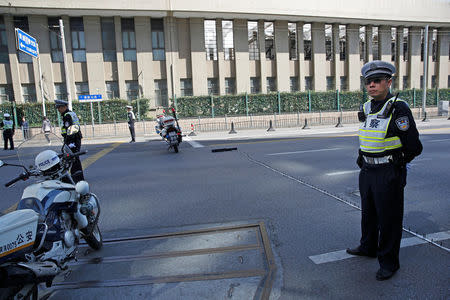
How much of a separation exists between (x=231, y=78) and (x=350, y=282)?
89.4ft

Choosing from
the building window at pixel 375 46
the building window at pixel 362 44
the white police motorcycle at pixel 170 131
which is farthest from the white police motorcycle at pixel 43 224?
the building window at pixel 375 46

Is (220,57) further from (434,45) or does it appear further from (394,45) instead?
(434,45)

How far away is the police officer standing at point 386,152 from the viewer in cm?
288

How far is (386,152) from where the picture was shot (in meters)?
2.93

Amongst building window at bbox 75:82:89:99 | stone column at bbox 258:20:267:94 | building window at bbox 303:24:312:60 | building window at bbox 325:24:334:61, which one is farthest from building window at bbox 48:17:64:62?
building window at bbox 325:24:334:61

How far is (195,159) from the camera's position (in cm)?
1032

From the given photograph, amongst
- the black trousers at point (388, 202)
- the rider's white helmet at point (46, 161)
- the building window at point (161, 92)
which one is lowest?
the black trousers at point (388, 202)

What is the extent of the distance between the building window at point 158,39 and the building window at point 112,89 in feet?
12.9

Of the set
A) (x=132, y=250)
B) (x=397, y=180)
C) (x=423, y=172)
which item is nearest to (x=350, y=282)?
(x=397, y=180)

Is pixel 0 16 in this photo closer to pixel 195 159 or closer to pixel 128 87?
pixel 128 87

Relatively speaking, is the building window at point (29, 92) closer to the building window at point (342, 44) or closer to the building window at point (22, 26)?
the building window at point (22, 26)

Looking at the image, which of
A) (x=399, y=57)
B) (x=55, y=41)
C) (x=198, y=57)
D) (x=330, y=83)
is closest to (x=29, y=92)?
(x=55, y=41)

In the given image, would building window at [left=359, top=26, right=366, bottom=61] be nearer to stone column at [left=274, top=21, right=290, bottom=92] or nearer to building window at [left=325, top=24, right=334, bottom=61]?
building window at [left=325, top=24, right=334, bottom=61]

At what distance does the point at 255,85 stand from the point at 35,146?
1074 inches
